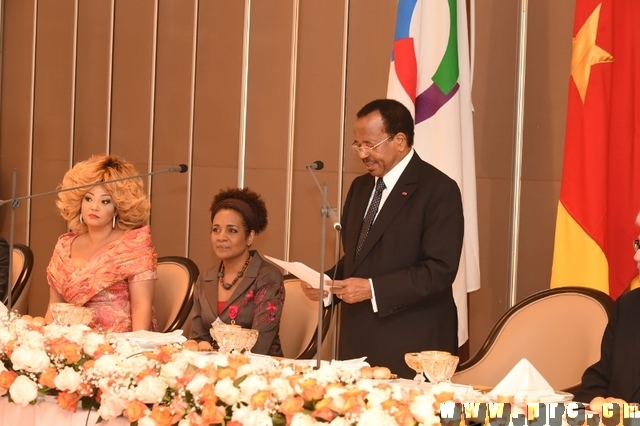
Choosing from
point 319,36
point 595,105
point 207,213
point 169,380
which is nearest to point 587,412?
point 169,380

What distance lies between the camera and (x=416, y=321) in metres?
3.94

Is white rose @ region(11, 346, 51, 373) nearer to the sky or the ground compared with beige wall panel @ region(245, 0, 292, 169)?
nearer to the ground

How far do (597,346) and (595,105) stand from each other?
4.36ft

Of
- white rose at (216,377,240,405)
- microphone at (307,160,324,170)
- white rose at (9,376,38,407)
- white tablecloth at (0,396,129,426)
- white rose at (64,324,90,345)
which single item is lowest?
white tablecloth at (0,396,129,426)

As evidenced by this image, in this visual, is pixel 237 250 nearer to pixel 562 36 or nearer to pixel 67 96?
pixel 562 36

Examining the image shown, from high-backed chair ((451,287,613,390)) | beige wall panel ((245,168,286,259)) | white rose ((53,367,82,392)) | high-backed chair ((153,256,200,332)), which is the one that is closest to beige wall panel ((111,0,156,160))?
beige wall panel ((245,168,286,259))

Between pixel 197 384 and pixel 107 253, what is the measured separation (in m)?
2.10

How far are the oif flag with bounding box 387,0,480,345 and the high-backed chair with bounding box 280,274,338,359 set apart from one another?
0.84 metres

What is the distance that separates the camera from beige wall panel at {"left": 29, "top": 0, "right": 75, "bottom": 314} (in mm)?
7582

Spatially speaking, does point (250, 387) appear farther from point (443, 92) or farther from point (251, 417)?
point (443, 92)

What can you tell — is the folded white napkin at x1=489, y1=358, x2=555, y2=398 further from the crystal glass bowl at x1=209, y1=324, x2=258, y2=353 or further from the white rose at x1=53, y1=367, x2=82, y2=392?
the white rose at x1=53, y1=367, x2=82, y2=392

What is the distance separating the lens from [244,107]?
6.56 metres

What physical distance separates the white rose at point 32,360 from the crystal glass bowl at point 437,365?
107 centimetres

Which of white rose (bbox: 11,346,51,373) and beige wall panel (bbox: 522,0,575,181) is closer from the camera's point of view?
white rose (bbox: 11,346,51,373)
